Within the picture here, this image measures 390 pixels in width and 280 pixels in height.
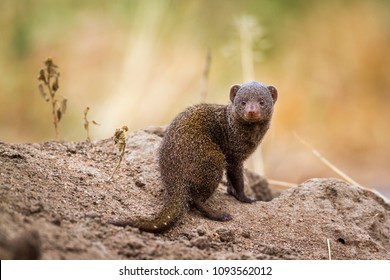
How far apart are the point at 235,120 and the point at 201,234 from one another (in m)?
1.09

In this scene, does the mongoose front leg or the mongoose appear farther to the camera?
the mongoose front leg

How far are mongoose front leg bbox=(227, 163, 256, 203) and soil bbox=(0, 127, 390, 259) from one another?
0.06 metres

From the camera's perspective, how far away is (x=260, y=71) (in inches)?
309

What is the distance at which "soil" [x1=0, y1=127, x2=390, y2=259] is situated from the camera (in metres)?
2.78

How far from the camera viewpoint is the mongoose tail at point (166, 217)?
3148 millimetres

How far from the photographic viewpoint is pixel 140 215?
3480 millimetres

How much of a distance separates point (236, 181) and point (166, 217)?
38.9 inches

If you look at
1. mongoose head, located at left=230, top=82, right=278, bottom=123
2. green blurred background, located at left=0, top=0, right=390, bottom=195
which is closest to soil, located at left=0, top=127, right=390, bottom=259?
mongoose head, located at left=230, top=82, right=278, bottom=123

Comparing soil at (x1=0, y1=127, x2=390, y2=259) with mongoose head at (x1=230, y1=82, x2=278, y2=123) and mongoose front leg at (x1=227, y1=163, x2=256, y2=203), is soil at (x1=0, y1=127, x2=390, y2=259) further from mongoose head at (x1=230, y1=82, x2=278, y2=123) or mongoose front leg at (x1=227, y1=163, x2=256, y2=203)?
mongoose head at (x1=230, y1=82, x2=278, y2=123)

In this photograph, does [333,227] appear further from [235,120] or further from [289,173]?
[289,173]

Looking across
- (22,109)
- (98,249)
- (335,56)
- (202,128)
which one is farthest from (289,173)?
(98,249)

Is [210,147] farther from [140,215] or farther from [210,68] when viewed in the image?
[210,68]

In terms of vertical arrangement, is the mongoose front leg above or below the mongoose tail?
above

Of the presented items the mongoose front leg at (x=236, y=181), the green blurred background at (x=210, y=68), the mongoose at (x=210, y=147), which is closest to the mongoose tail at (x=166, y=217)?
the mongoose at (x=210, y=147)
